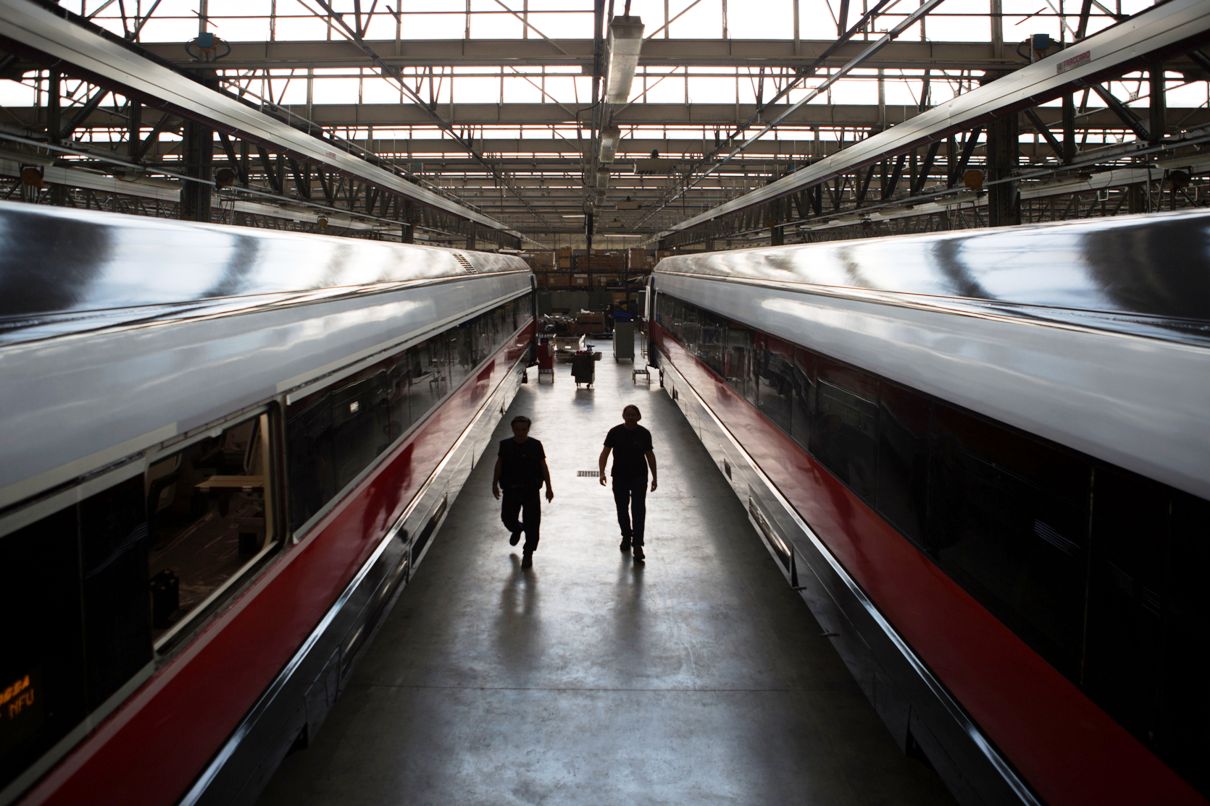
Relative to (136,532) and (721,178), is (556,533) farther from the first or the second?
(721,178)

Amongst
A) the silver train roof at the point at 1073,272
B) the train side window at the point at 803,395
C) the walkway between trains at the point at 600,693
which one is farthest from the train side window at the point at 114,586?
the train side window at the point at 803,395

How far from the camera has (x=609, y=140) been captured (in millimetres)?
11047

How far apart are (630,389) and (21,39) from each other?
14457mm

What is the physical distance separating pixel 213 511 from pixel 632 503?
3.78 m

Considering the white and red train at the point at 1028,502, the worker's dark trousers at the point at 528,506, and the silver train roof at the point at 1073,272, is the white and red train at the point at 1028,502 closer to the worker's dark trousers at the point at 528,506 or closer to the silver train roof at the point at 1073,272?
the silver train roof at the point at 1073,272

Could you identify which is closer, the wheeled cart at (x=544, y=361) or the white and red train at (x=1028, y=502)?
the white and red train at (x=1028, y=502)

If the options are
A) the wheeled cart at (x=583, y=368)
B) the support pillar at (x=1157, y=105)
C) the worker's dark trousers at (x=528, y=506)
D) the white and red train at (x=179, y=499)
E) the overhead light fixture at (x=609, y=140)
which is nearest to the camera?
the white and red train at (x=179, y=499)

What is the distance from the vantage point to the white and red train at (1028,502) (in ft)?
7.32

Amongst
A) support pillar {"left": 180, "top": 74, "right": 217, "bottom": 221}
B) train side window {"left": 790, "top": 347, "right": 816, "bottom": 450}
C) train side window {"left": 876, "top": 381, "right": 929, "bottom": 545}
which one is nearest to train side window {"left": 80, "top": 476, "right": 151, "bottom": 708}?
train side window {"left": 876, "top": 381, "right": 929, "bottom": 545}

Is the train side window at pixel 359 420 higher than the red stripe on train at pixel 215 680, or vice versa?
the train side window at pixel 359 420

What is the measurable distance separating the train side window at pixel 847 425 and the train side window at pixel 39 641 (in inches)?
141

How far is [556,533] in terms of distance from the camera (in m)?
8.04

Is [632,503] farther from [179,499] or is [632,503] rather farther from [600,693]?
[179,499]

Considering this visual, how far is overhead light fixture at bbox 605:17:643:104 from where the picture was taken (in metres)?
6.38
